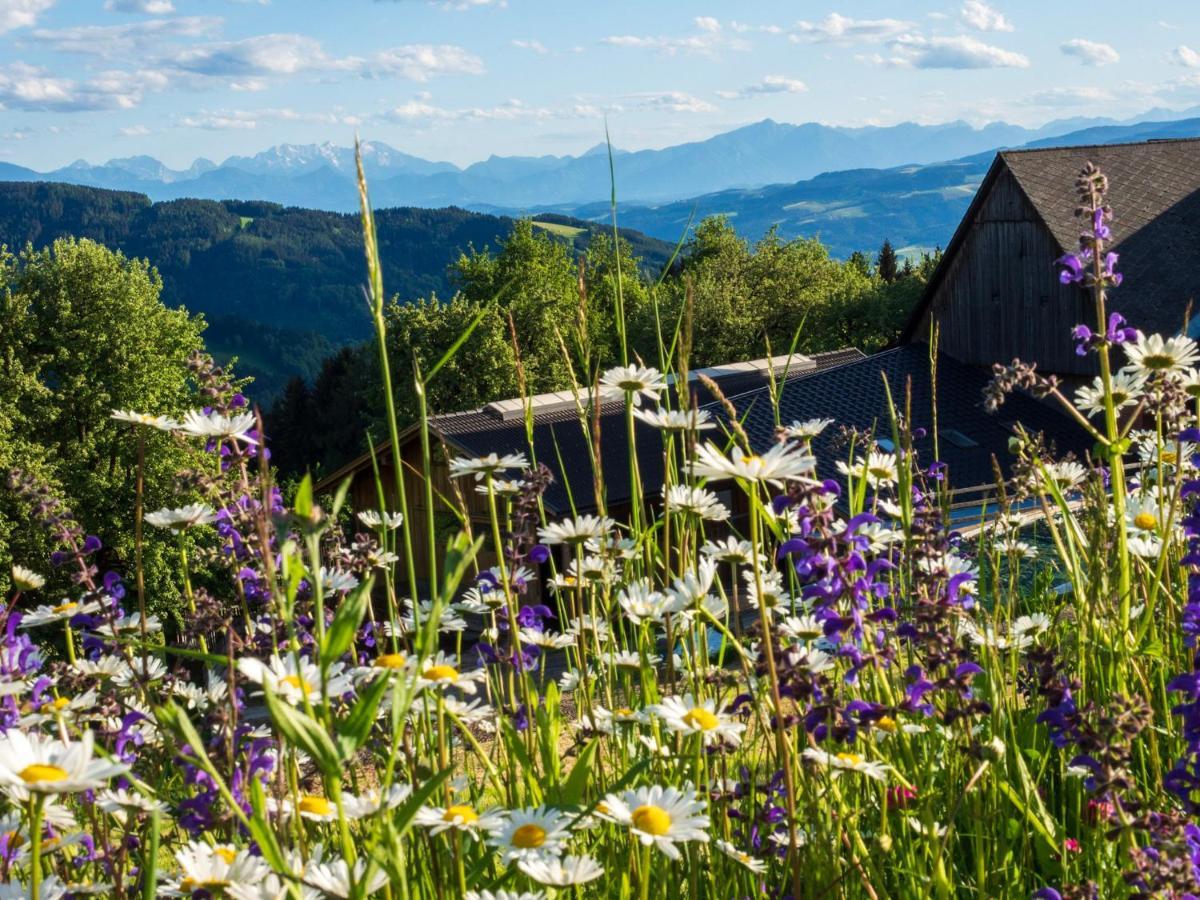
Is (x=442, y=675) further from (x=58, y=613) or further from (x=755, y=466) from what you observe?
(x=58, y=613)

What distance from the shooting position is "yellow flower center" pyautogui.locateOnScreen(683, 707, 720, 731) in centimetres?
206

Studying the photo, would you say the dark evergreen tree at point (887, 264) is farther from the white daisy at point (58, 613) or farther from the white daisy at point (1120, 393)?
the white daisy at point (58, 613)

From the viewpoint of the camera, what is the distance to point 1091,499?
2.72m

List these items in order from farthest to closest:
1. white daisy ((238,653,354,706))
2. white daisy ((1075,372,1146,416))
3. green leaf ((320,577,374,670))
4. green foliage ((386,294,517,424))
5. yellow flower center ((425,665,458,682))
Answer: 1. green foliage ((386,294,517,424))
2. white daisy ((1075,372,1146,416))
3. yellow flower center ((425,665,458,682))
4. white daisy ((238,653,354,706))
5. green leaf ((320,577,374,670))

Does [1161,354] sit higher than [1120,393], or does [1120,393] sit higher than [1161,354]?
[1161,354]

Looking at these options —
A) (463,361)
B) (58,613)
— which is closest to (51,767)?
(58,613)

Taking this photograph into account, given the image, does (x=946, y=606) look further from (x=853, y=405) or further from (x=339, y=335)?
(x=339, y=335)

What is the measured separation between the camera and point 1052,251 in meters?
32.6

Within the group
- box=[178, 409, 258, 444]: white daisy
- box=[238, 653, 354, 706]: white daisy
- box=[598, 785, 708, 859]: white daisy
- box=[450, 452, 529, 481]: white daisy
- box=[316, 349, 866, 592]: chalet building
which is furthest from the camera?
box=[316, 349, 866, 592]: chalet building

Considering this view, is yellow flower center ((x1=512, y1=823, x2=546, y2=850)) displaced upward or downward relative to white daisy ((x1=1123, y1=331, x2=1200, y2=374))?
downward

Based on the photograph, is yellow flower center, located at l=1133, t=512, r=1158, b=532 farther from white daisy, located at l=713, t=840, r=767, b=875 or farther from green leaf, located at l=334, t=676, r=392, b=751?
green leaf, located at l=334, t=676, r=392, b=751

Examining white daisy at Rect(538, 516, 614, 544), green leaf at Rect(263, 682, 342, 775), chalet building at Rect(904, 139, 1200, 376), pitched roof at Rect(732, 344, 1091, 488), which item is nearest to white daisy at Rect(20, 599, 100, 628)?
white daisy at Rect(538, 516, 614, 544)

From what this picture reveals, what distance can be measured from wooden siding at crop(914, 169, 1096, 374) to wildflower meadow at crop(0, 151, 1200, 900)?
101ft

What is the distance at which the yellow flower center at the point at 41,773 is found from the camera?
1.33 m
